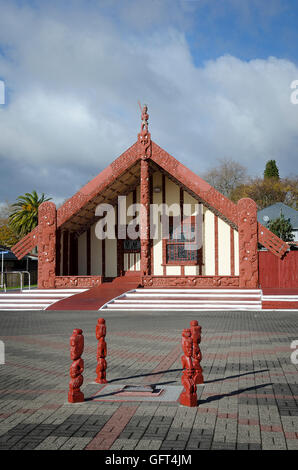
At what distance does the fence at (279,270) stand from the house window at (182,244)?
140 inches

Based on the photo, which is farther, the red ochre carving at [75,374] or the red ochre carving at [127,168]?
the red ochre carving at [127,168]

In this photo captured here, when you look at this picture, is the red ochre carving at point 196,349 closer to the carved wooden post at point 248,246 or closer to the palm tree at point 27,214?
the carved wooden post at point 248,246

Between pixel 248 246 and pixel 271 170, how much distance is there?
48.0 metres

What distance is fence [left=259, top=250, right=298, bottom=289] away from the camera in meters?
23.1

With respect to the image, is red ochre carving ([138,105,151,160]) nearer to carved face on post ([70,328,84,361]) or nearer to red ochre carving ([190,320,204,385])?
red ochre carving ([190,320,204,385])

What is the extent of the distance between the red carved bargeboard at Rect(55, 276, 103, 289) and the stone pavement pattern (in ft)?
31.8

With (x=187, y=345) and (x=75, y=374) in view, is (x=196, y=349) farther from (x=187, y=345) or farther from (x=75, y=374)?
(x=75, y=374)

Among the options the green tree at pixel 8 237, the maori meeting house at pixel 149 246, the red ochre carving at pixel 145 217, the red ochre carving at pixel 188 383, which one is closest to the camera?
the red ochre carving at pixel 188 383

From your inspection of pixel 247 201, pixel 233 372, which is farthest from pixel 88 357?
pixel 247 201

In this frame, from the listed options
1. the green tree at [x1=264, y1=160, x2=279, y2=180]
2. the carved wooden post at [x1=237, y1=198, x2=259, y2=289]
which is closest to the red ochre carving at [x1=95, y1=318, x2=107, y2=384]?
the carved wooden post at [x1=237, y1=198, x2=259, y2=289]

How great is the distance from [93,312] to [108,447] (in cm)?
1250

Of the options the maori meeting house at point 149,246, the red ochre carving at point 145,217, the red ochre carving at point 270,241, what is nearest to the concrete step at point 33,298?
the maori meeting house at point 149,246

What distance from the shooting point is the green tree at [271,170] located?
65562 mm

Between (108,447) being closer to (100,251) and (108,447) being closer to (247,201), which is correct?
(247,201)
